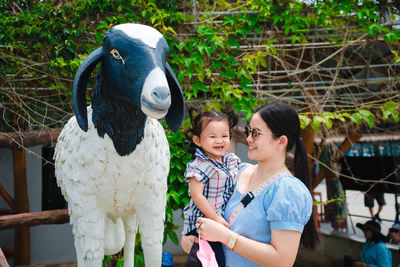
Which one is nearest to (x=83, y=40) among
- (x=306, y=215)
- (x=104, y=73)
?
(x=104, y=73)

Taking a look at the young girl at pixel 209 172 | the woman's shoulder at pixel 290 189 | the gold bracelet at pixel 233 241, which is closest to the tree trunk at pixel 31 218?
the young girl at pixel 209 172

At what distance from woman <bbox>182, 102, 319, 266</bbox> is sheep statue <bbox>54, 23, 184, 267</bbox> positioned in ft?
0.88

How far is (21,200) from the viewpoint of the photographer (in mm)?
4438

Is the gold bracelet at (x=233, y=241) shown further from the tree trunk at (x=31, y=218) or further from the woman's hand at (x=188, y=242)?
the tree trunk at (x=31, y=218)

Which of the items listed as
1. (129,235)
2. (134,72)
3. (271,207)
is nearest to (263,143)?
(271,207)

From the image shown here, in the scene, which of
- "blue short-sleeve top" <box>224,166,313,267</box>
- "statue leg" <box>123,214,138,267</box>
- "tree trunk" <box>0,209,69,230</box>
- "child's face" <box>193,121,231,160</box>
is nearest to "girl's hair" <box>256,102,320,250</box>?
"blue short-sleeve top" <box>224,166,313,267</box>

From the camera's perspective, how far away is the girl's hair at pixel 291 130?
125cm

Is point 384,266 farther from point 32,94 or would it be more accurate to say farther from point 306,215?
point 32,94

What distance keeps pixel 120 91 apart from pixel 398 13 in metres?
2.92

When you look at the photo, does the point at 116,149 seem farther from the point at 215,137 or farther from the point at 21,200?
the point at 21,200

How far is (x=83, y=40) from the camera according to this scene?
109 inches

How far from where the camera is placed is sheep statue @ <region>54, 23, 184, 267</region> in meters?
1.16

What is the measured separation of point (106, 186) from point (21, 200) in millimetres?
3683

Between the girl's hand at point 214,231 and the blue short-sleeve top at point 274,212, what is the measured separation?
0.24 ft
